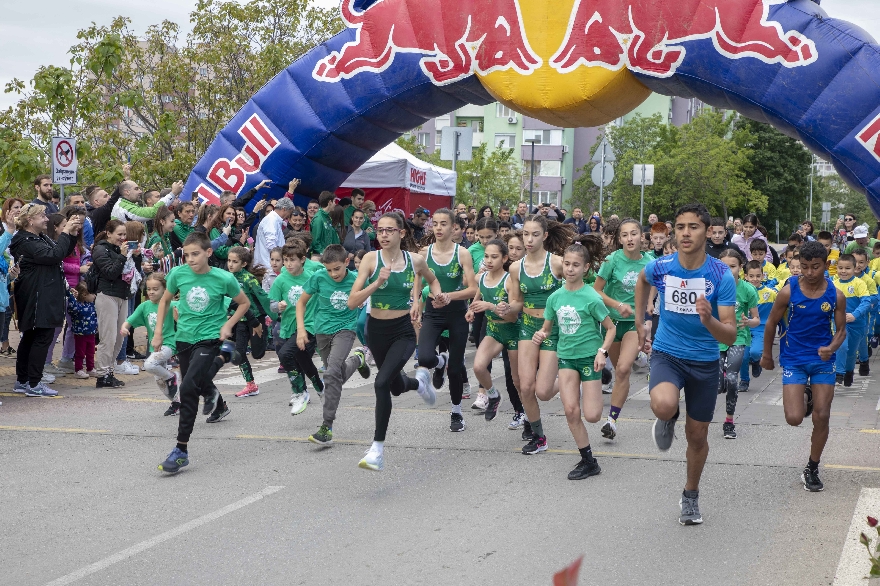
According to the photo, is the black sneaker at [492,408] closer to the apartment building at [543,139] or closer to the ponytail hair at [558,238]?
the ponytail hair at [558,238]

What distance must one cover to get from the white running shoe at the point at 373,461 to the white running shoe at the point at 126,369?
263 inches

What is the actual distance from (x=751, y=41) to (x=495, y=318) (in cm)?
600

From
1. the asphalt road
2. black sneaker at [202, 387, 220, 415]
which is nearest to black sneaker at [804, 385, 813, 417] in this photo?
the asphalt road

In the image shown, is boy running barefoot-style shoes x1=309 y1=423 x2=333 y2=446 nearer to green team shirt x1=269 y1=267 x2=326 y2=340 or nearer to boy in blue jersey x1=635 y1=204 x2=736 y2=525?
green team shirt x1=269 y1=267 x2=326 y2=340

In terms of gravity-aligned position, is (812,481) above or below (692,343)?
below

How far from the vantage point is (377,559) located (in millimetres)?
5449

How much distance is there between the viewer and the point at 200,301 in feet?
27.2

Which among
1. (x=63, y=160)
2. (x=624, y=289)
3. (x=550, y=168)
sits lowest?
(x=624, y=289)

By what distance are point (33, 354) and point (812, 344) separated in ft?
26.2

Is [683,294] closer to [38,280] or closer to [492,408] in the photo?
[492,408]

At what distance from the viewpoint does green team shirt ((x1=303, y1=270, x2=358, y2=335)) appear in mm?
8852

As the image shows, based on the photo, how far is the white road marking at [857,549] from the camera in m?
5.12

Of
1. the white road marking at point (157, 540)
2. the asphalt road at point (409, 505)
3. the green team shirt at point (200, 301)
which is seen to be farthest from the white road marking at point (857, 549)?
the green team shirt at point (200, 301)

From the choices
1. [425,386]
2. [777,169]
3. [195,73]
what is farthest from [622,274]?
[777,169]
